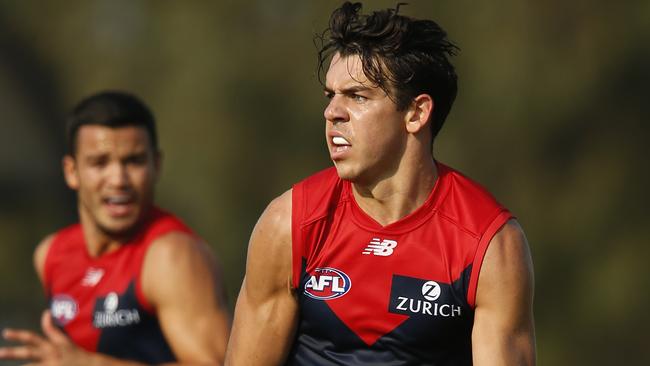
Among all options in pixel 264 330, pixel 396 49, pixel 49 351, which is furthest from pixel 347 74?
pixel 49 351

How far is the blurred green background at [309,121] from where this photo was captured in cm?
1495

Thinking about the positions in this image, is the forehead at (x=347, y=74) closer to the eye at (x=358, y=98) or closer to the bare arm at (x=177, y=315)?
the eye at (x=358, y=98)

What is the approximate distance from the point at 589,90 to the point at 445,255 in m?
10.8

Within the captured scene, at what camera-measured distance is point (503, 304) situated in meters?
4.79

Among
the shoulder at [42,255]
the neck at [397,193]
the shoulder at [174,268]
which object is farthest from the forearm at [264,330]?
the shoulder at [42,255]

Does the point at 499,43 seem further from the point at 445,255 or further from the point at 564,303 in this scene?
the point at 445,255

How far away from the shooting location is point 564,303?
50.2 feet

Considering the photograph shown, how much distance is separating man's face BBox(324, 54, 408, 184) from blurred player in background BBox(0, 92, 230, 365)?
1.93m

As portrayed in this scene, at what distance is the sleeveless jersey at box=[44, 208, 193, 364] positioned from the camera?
671 cm

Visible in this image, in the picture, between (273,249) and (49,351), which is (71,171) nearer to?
(49,351)

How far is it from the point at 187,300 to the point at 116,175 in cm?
86

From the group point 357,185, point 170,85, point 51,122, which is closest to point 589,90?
point 170,85

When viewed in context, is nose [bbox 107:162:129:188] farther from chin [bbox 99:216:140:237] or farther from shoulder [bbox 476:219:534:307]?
shoulder [bbox 476:219:534:307]

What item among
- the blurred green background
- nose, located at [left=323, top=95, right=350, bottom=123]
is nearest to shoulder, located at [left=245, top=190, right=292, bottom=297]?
nose, located at [left=323, top=95, right=350, bottom=123]
